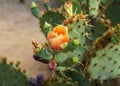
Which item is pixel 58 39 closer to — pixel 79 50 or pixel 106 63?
pixel 79 50

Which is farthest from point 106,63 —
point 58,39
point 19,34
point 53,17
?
point 19,34

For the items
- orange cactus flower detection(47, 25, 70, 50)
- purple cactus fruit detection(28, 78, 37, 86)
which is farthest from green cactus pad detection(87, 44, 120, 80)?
purple cactus fruit detection(28, 78, 37, 86)

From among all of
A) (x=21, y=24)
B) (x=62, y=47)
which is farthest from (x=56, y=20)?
(x=21, y=24)

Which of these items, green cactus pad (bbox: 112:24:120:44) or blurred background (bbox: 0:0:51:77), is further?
→ blurred background (bbox: 0:0:51:77)

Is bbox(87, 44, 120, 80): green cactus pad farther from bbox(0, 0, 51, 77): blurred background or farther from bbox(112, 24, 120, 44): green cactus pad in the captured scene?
bbox(0, 0, 51, 77): blurred background

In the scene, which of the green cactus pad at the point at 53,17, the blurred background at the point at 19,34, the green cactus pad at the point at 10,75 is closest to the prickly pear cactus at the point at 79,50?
the green cactus pad at the point at 10,75
